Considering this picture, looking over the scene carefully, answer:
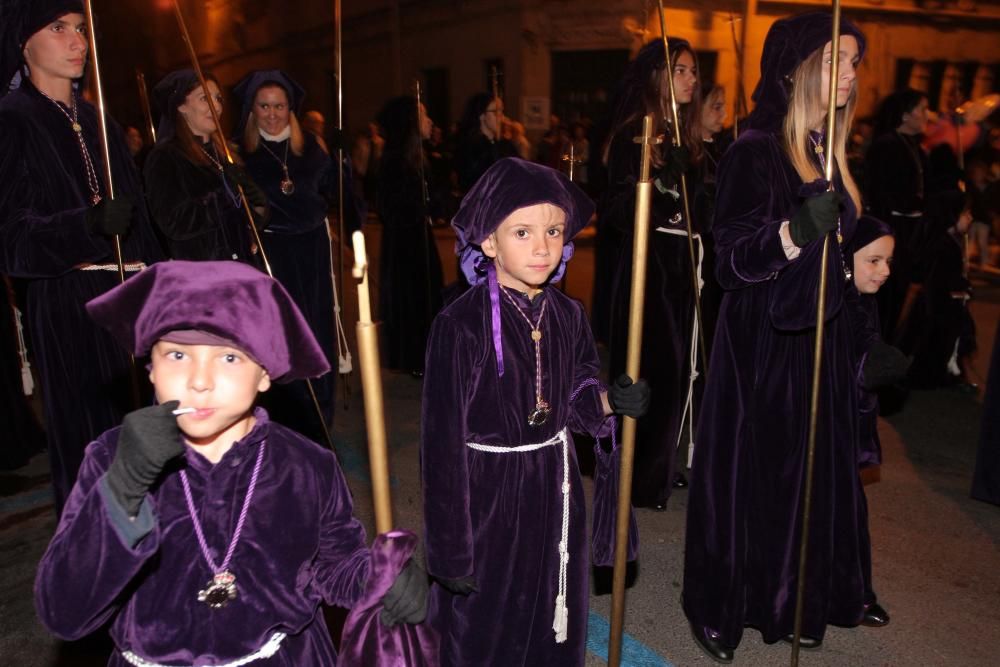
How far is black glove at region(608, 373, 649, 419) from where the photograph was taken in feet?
8.02

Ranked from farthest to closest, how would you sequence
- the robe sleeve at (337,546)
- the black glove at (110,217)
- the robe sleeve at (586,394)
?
the black glove at (110,217) → the robe sleeve at (586,394) → the robe sleeve at (337,546)

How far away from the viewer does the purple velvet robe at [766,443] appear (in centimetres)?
312

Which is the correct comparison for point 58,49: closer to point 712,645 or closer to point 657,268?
point 657,268

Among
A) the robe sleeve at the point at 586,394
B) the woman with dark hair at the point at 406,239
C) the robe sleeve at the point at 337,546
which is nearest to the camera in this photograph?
the robe sleeve at the point at 337,546

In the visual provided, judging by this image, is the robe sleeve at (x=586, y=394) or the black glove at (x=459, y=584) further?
the robe sleeve at (x=586, y=394)

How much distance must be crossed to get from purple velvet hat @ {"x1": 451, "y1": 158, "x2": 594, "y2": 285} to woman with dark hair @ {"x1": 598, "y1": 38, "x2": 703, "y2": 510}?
1.87 m

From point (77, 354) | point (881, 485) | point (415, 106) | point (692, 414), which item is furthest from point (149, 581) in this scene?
point (415, 106)

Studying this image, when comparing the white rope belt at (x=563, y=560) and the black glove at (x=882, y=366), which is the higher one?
the black glove at (x=882, y=366)

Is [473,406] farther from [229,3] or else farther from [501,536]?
[229,3]

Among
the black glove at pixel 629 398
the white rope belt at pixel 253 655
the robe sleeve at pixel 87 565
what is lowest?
the white rope belt at pixel 253 655

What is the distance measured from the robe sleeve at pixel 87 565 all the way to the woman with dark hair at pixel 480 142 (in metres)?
5.83

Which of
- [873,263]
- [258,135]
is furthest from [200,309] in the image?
[258,135]

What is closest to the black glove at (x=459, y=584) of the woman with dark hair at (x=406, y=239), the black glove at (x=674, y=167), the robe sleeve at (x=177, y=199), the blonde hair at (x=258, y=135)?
the black glove at (x=674, y=167)

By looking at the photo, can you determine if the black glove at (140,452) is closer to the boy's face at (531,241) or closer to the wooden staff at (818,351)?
the boy's face at (531,241)
